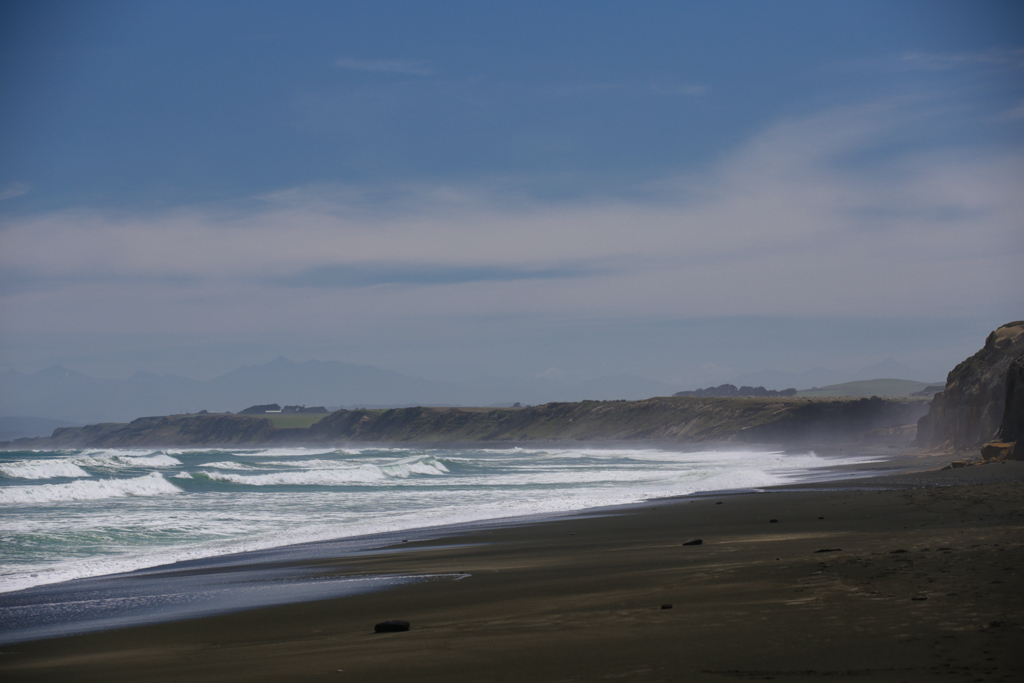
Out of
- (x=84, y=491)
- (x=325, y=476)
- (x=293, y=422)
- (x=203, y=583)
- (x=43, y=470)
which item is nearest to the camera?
(x=203, y=583)

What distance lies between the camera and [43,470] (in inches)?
1658

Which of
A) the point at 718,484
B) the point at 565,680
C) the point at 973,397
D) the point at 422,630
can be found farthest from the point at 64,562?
the point at 973,397

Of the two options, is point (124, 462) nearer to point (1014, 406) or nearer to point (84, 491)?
point (84, 491)

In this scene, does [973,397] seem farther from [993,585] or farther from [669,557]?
[993,585]

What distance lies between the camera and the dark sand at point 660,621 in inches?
195

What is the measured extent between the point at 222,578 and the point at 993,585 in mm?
10298

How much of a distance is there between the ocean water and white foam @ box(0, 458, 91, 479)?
80mm

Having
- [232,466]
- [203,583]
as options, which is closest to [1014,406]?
[203,583]

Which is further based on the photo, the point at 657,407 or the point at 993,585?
the point at 657,407

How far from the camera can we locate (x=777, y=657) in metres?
4.97

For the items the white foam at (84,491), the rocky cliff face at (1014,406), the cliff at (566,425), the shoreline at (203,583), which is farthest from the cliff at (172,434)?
the shoreline at (203,583)

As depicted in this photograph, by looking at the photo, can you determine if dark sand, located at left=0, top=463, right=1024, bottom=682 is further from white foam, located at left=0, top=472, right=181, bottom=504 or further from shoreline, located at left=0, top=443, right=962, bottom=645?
white foam, located at left=0, top=472, right=181, bottom=504

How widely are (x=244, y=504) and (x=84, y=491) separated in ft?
27.0

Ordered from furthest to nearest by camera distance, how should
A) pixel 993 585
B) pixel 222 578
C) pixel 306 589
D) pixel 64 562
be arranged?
1. pixel 64 562
2. pixel 222 578
3. pixel 306 589
4. pixel 993 585
